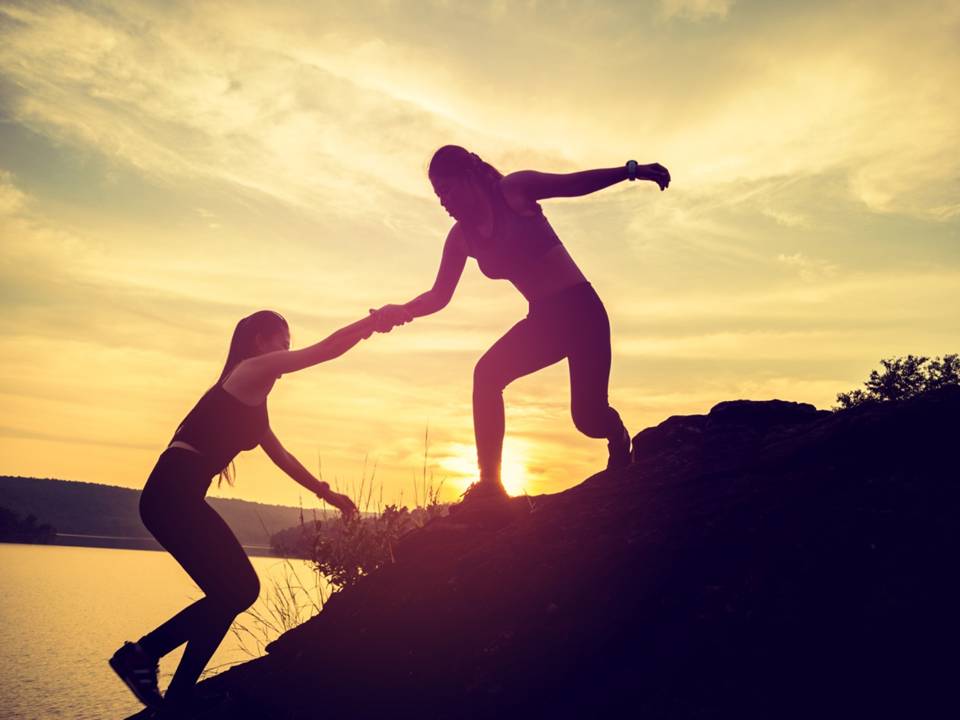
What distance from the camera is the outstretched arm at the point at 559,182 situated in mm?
4203

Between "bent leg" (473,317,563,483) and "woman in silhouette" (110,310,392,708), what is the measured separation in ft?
4.01

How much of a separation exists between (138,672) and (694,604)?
2648 mm

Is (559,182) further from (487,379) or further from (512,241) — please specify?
(487,379)

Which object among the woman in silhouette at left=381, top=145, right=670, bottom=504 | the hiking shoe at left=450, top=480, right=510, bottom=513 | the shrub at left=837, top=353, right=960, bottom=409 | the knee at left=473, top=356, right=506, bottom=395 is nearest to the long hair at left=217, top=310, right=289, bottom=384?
the woman in silhouette at left=381, top=145, right=670, bottom=504

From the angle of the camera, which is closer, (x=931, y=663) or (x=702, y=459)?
(x=931, y=663)

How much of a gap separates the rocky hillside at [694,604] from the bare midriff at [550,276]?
1307 millimetres

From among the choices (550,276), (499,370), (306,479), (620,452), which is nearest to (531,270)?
(550,276)

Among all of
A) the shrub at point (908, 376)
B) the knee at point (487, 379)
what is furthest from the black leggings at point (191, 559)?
the shrub at point (908, 376)

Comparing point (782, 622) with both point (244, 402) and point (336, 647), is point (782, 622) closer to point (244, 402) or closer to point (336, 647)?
point (336, 647)

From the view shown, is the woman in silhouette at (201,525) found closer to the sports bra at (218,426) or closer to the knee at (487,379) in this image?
the sports bra at (218,426)

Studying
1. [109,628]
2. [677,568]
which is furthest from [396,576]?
[109,628]

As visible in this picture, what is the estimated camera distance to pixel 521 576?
11.4 ft

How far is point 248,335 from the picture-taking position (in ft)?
12.7

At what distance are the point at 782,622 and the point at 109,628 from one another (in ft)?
39.6
